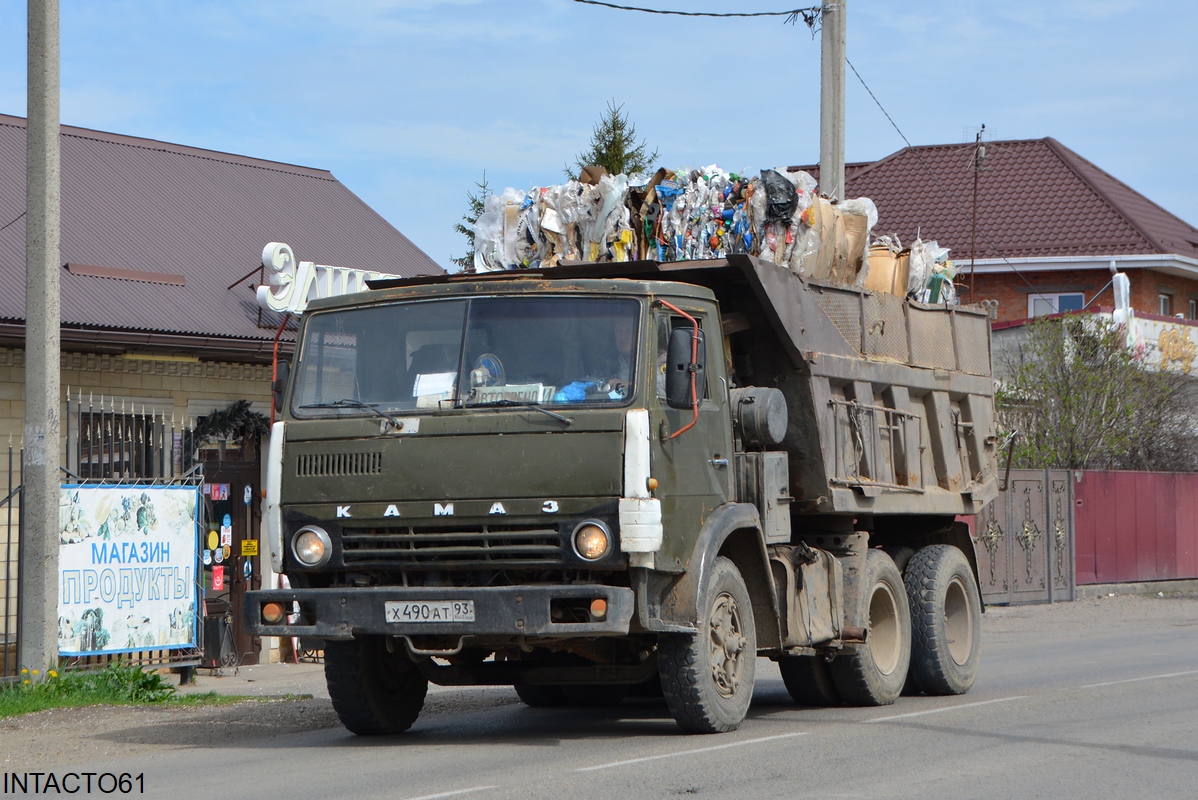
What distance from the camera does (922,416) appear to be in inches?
468

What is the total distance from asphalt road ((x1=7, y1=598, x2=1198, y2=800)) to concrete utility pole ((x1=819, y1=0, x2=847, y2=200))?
20.6 ft

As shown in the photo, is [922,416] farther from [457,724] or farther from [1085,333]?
[1085,333]

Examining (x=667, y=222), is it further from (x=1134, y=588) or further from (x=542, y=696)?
(x=1134, y=588)

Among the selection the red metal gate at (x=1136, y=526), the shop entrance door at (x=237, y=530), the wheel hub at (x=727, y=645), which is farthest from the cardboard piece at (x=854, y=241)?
the red metal gate at (x=1136, y=526)

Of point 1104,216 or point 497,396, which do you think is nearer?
point 497,396

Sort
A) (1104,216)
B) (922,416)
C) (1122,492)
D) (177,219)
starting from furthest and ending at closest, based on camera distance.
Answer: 1. (1104,216)
2. (1122,492)
3. (177,219)
4. (922,416)

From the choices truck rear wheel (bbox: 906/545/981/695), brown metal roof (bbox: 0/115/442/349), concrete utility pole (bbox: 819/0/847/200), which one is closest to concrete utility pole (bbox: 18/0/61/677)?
brown metal roof (bbox: 0/115/442/349)

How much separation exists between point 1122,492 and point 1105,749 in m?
18.8

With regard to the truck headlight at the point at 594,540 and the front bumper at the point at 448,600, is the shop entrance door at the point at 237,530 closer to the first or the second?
the front bumper at the point at 448,600

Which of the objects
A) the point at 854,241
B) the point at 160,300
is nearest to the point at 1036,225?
the point at 160,300

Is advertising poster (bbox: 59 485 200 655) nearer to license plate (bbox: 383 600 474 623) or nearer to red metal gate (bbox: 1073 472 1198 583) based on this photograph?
license plate (bbox: 383 600 474 623)

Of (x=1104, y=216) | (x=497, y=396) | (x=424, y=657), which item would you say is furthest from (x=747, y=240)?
(x=1104, y=216)

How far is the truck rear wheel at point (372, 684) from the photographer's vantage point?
9.37 m

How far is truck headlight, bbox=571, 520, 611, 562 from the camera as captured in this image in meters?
8.23
